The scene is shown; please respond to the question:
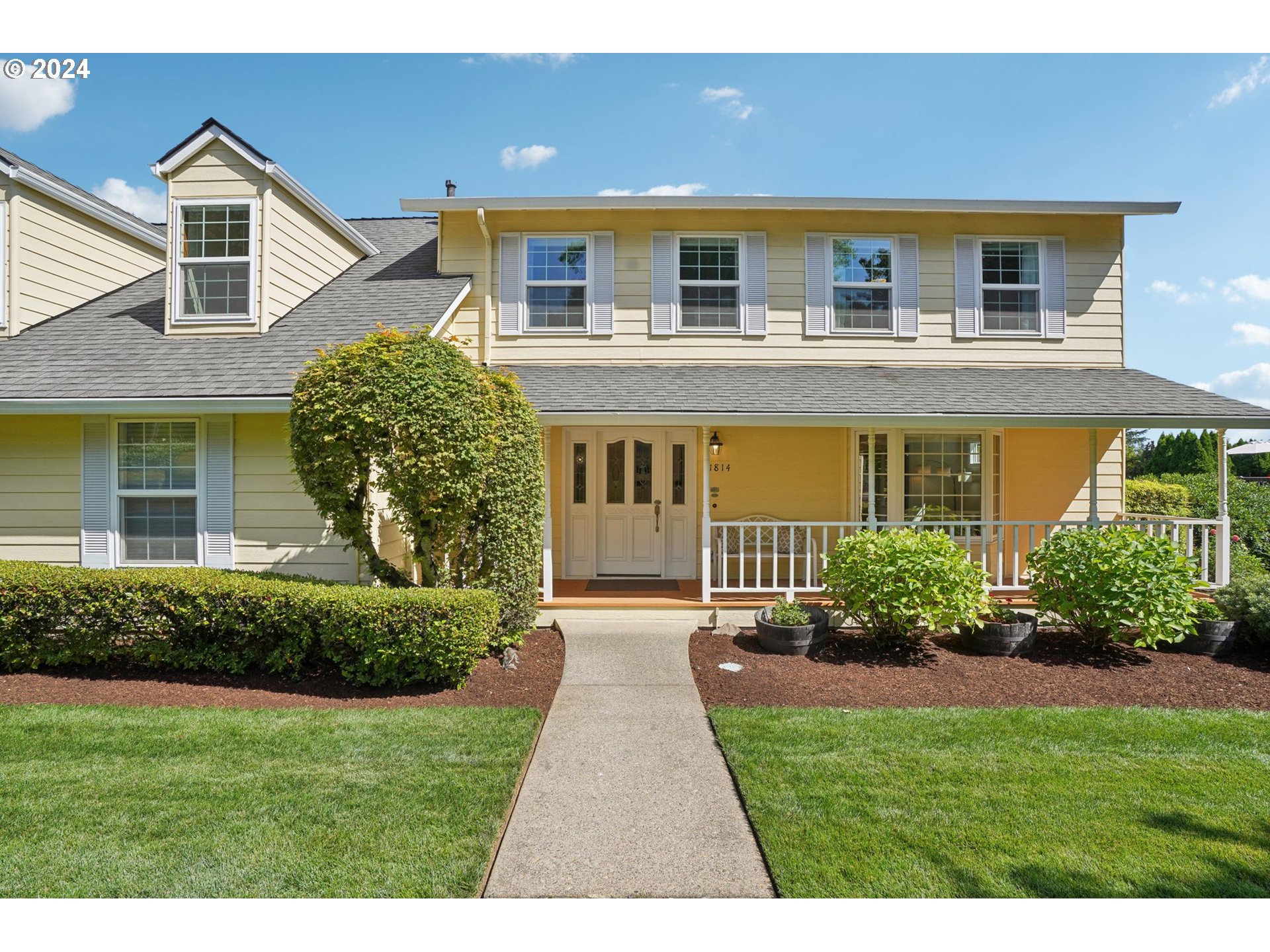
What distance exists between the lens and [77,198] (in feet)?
29.2

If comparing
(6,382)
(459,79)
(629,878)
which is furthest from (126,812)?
(459,79)

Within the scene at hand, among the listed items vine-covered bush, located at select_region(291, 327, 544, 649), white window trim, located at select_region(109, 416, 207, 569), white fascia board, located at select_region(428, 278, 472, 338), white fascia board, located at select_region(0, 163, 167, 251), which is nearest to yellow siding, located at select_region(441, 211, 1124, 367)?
white fascia board, located at select_region(428, 278, 472, 338)

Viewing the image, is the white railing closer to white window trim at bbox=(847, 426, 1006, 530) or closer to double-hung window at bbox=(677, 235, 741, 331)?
white window trim at bbox=(847, 426, 1006, 530)

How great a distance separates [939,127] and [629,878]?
9828mm

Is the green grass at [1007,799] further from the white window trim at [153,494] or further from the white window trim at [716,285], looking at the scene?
the white window trim at [153,494]

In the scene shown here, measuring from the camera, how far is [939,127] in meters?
8.78

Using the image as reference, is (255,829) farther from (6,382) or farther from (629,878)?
(6,382)

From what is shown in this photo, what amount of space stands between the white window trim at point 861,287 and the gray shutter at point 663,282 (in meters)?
2.29

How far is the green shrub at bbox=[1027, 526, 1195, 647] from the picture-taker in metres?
6.32

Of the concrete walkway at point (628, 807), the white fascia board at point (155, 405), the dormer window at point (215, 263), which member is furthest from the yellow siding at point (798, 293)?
the concrete walkway at point (628, 807)

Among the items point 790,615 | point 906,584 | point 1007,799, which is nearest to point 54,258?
point 790,615

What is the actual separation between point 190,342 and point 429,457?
15.8 feet

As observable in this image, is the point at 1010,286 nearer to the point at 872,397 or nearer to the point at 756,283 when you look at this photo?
the point at 872,397

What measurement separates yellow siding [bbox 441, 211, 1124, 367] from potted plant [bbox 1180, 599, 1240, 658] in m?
4.17
